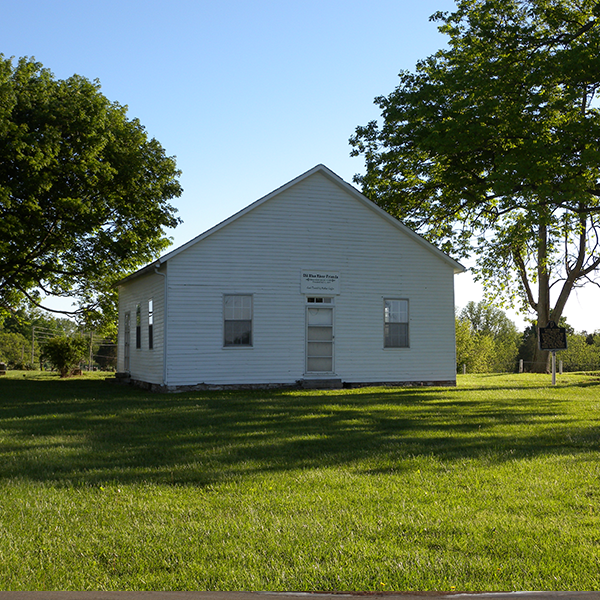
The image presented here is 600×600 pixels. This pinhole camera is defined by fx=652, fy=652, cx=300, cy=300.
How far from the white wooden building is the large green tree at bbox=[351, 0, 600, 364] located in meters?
3.40

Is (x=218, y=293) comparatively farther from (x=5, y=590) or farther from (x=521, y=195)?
(x=5, y=590)

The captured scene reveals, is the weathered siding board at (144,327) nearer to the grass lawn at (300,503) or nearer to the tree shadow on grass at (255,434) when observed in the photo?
the tree shadow on grass at (255,434)

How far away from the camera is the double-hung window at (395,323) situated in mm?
20703

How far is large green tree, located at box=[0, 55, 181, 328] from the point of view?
24734 millimetres

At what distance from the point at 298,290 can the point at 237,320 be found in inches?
82.4

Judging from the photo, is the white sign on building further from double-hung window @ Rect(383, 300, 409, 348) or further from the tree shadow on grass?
the tree shadow on grass

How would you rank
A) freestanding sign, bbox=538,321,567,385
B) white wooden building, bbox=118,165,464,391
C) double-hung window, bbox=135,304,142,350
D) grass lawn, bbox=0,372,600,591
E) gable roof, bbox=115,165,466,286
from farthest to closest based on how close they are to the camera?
double-hung window, bbox=135,304,142,350 < freestanding sign, bbox=538,321,567,385 < white wooden building, bbox=118,165,464,391 < gable roof, bbox=115,165,466,286 < grass lawn, bbox=0,372,600,591

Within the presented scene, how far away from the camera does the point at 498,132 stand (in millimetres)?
20609

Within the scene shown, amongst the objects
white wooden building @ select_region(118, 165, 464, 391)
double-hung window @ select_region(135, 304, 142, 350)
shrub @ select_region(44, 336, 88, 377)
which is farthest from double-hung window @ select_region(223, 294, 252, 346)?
shrub @ select_region(44, 336, 88, 377)

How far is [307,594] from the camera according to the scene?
3.98 m

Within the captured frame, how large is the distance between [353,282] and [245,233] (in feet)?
12.2

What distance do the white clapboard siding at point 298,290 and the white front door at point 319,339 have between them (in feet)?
0.73

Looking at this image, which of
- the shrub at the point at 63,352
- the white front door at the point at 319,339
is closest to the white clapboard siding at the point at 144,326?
the white front door at the point at 319,339

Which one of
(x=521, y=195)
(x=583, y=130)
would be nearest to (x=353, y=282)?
(x=521, y=195)
